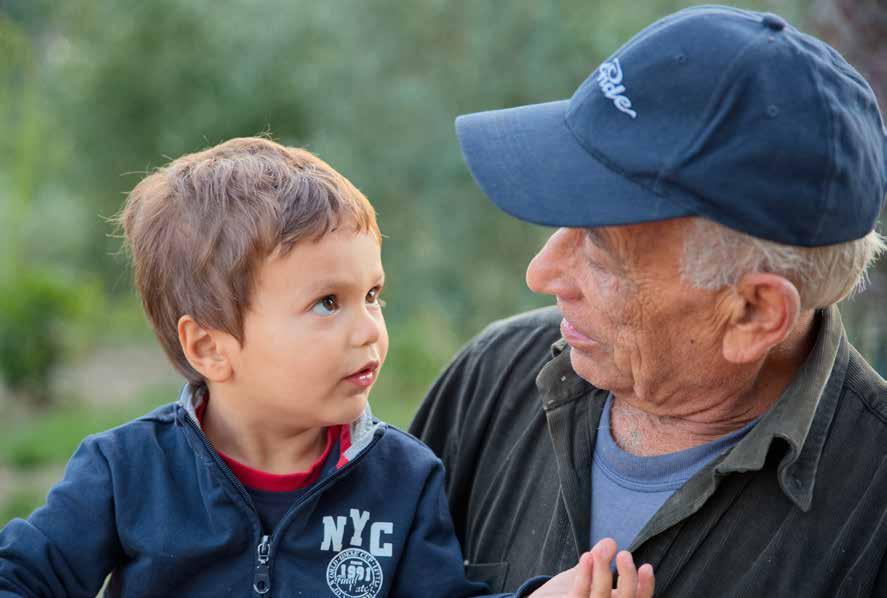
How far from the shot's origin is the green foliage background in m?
7.69

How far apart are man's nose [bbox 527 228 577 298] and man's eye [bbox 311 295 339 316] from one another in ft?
1.31

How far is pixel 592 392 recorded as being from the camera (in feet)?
7.75

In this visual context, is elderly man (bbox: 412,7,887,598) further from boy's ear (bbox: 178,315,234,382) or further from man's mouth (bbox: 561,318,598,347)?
boy's ear (bbox: 178,315,234,382)

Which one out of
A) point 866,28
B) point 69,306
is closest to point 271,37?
point 69,306

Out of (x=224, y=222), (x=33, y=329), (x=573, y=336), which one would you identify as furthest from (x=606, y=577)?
(x=33, y=329)

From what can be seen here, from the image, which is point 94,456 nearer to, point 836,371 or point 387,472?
point 387,472

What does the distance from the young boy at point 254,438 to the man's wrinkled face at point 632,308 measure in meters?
0.40

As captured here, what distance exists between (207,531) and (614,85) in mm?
1178

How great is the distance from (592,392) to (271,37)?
8278mm

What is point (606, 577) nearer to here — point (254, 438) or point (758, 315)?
point (758, 315)

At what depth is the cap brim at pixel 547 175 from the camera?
76.8 inches

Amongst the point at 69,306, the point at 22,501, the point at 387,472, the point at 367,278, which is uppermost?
the point at 367,278

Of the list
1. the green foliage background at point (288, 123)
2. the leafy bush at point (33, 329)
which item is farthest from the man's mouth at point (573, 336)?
the leafy bush at point (33, 329)

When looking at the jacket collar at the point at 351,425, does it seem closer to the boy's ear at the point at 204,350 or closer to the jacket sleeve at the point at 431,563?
the boy's ear at the point at 204,350
